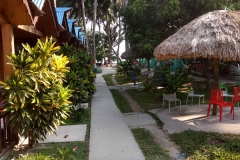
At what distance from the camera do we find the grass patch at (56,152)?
14.8 ft

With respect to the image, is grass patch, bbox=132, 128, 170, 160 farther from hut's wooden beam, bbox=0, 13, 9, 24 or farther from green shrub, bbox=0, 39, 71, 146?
hut's wooden beam, bbox=0, 13, 9, 24

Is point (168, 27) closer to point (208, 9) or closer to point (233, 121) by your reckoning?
point (208, 9)

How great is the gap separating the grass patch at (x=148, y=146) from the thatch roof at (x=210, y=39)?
244 centimetres

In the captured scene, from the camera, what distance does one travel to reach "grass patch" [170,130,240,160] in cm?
474

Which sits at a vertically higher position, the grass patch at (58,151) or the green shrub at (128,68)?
the green shrub at (128,68)

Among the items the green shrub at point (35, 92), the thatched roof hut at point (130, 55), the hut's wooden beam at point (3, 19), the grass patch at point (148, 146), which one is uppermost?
the hut's wooden beam at point (3, 19)

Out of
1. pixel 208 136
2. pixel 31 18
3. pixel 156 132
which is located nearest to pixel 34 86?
pixel 31 18

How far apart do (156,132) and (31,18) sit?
3.95 meters

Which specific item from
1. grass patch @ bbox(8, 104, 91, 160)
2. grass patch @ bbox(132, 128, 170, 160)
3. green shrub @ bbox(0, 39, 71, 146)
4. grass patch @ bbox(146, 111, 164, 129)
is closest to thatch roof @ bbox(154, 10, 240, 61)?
grass patch @ bbox(146, 111, 164, 129)

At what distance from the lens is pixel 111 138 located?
586 cm

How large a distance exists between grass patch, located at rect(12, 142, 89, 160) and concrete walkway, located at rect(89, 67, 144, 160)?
186 mm

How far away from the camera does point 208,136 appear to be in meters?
5.75

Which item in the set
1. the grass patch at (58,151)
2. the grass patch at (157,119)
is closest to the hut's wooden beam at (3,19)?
the grass patch at (58,151)

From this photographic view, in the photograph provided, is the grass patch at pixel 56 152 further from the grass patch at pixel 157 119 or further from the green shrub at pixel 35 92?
the grass patch at pixel 157 119
